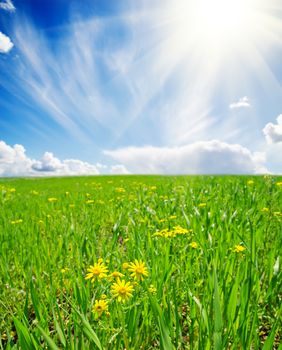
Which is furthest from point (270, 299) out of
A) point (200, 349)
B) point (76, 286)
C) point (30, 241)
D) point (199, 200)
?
point (199, 200)

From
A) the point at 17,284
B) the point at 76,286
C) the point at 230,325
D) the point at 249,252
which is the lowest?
the point at 17,284

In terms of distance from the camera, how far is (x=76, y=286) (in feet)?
6.26

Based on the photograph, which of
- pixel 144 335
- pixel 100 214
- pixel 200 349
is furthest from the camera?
pixel 100 214

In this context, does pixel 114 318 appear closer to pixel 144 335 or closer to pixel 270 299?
pixel 144 335

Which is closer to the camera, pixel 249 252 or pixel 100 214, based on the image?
pixel 249 252

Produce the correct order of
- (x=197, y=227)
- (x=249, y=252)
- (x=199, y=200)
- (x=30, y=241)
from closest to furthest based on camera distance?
1. (x=249, y=252)
2. (x=197, y=227)
3. (x=30, y=241)
4. (x=199, y=200)

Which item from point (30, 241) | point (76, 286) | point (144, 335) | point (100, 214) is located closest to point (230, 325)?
point (144, 335)

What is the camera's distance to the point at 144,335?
182 centimetres

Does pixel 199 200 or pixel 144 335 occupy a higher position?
pixel 199 200

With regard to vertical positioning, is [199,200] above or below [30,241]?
above

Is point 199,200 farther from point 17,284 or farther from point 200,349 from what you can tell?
point 200,349

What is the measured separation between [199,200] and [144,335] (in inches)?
130

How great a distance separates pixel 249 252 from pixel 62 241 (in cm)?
188

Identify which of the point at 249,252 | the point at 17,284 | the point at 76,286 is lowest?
the point at 17,284
